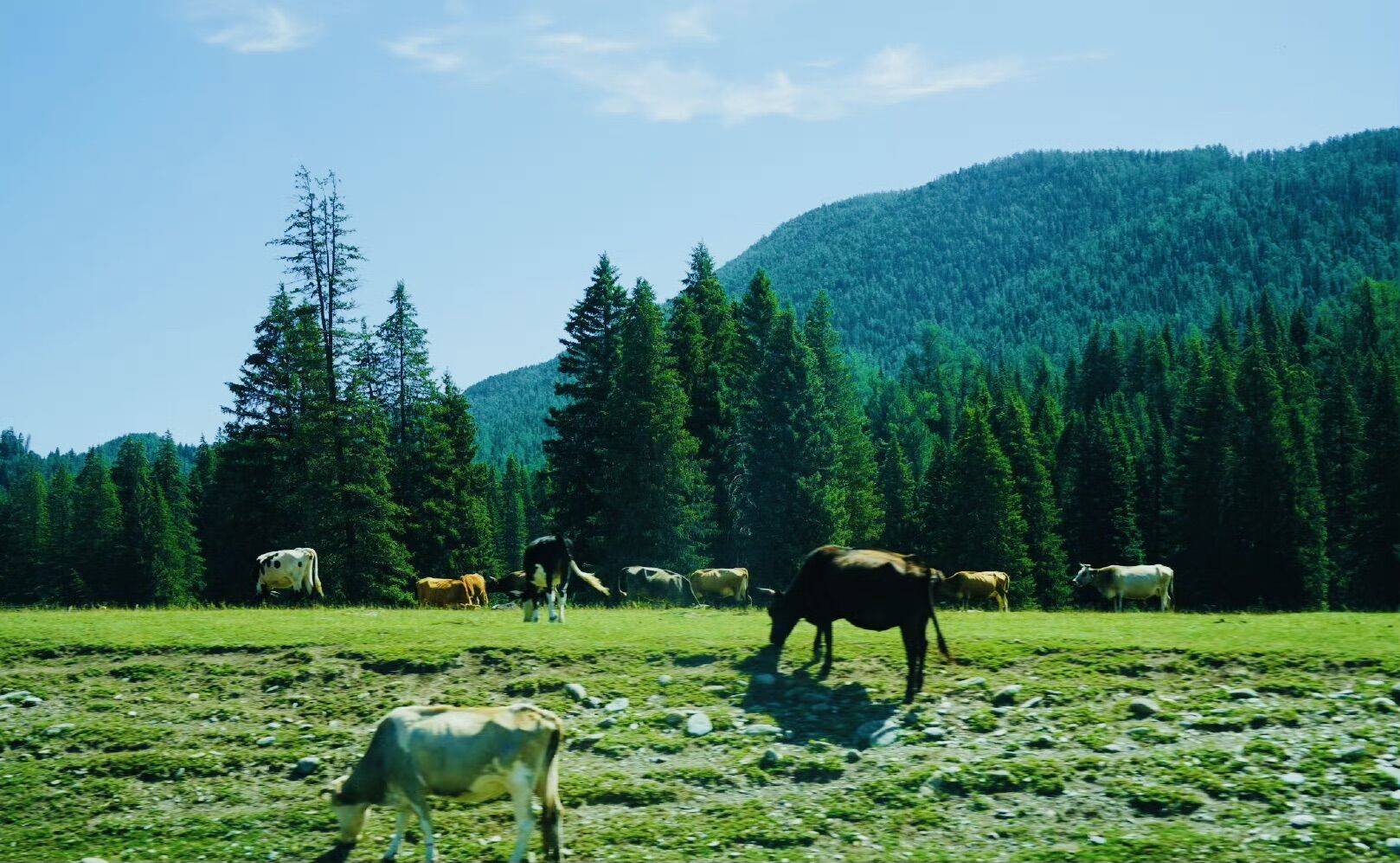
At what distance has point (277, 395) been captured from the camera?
4325 cm

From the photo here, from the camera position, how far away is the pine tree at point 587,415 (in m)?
46.0

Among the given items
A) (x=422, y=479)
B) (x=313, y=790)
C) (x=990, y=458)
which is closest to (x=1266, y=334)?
(x=990, y=458)

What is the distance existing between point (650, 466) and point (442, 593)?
11422mm

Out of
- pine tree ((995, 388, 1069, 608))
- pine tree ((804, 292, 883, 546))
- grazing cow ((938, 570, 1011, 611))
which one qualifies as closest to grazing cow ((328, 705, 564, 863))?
grazing cow ((938, 570, 1011, 611))

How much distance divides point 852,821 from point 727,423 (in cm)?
4001

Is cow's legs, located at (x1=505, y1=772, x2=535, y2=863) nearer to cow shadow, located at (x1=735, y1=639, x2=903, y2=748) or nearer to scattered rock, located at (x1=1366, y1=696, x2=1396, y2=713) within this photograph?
cow shadow, located at (x1=735, y1=639, x2=903, y2=748)

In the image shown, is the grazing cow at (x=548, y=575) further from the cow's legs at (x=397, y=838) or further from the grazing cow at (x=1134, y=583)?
the grazing cow at (x=1134, y=583)

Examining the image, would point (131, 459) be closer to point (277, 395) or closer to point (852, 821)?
point (277, 395)

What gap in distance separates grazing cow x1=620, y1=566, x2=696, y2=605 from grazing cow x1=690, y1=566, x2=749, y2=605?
0.38m

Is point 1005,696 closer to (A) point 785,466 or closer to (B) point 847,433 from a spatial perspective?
(A) point 785,466

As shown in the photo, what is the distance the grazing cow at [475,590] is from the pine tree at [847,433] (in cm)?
2250

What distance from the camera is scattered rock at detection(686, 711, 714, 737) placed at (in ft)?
46.1

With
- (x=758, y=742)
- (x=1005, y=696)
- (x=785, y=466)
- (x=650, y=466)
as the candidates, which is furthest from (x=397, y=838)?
(x=785, y=466)

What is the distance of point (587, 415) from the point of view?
48.3 meters
